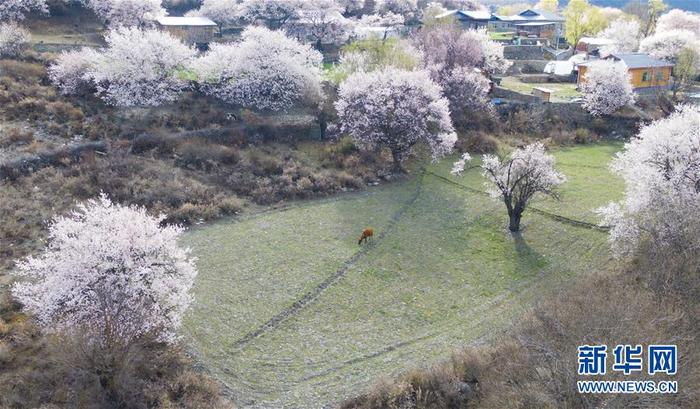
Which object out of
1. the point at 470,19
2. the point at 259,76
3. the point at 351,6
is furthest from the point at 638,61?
the point at 351,6

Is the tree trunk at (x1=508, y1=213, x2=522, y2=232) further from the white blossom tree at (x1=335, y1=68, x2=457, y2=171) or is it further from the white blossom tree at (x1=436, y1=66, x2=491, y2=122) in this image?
the white blossom tree at (x1=436, y1=66, x2=491, y2=122)

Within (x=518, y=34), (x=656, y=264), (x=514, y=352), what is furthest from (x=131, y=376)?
(x=518, y=34)

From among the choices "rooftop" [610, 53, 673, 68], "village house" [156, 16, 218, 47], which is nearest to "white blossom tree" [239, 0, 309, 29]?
"village house" [156, 16, 218, 47]

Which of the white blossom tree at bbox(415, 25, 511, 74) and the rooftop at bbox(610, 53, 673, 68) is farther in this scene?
the rooftop at bbox(610, 53, 673, 68)

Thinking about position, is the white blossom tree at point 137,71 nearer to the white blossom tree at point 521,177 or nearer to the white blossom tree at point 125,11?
Answer: the white blossom tree at point 125,11

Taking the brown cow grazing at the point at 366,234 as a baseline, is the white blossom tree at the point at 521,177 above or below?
above

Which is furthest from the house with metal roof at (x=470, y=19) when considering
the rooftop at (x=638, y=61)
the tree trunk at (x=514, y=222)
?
the tree trunk at (x=514, y=222)
